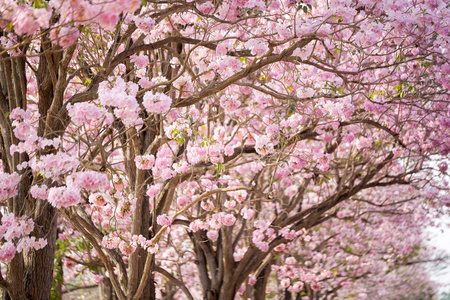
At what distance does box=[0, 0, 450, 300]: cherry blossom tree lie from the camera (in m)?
4.39

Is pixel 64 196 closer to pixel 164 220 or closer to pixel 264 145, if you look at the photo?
pixel 164 220

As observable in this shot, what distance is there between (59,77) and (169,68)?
2.87 meters

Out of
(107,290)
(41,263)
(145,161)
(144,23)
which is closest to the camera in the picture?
(144,23)

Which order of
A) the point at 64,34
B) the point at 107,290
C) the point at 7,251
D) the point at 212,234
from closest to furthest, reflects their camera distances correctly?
the point at 64,34, the point at 7,251, the point at 212,234, the point at 107,290

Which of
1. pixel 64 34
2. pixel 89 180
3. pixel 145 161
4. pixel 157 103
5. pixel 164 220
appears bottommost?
pixel 89 180

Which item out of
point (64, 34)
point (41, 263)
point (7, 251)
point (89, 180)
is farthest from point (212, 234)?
point (64, 34)

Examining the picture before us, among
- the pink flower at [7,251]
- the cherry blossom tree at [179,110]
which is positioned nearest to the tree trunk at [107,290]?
the cherry blossom tree at [179,110]

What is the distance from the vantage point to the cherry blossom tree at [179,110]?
4387mm

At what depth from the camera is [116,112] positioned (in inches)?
156

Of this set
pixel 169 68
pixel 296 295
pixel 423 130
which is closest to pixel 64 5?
pixel 169 68

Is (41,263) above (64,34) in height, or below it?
below

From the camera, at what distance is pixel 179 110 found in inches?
272

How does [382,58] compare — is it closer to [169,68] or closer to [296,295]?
[169,68]

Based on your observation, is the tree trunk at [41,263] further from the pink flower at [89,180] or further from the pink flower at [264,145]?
the pink flower at [264,145]
